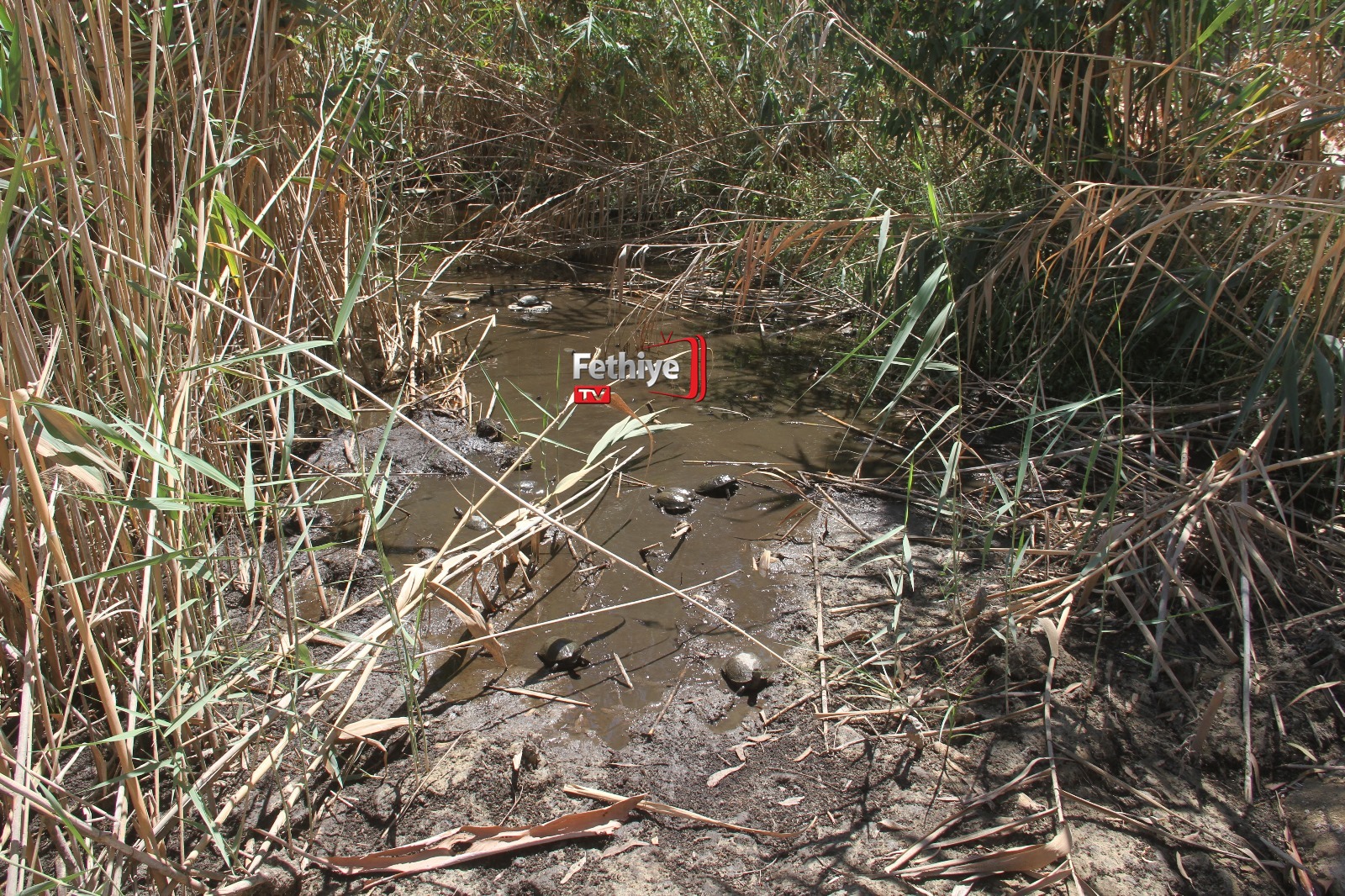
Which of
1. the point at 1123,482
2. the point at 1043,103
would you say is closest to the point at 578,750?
the point at 1123,482

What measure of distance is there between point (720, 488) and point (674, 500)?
0.19m

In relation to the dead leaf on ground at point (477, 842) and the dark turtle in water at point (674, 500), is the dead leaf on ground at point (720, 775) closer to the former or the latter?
the dead leaf on ground at point (477, 842)

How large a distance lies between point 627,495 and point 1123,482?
164cm

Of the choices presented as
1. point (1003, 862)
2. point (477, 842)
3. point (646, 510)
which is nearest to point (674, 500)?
point (646, 510)

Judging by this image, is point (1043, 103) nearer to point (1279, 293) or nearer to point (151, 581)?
point (1279, 293)

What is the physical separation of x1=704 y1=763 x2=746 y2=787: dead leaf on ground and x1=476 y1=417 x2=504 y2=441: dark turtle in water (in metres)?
1.94

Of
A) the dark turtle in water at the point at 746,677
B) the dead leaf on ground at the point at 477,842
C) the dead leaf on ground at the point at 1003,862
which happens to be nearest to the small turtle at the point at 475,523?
the dark turtle in water at the point at 746,677

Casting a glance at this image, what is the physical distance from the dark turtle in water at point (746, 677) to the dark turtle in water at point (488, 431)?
1658mm

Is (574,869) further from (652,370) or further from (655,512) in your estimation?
(652,370)

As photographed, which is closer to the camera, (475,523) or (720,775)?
(720,775)

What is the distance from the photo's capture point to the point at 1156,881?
1.84 metres

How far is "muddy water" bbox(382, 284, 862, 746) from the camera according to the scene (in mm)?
2537

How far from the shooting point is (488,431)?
3.75 m

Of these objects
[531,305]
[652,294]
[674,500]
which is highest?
[652,294]
